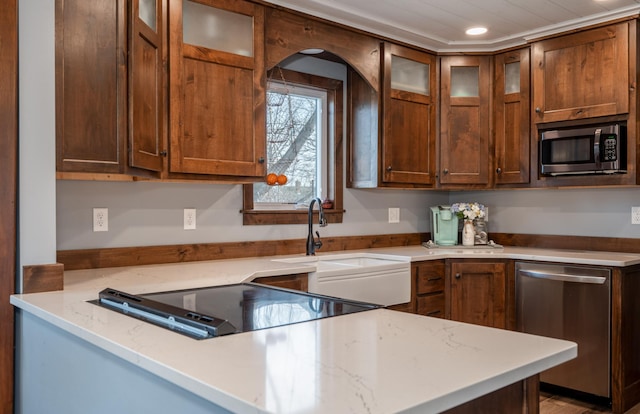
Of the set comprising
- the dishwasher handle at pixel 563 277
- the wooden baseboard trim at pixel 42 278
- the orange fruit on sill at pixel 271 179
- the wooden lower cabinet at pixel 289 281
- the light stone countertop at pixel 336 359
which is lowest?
the dishwasher handle at pixel 563 277

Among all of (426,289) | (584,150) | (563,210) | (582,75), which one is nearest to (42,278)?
(426,289)

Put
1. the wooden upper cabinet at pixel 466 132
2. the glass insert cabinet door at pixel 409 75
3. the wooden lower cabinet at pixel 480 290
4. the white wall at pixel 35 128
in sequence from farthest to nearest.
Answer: the wooden upper cabinet at pixel 466 132
the glass insert cabinet door at pixel 409 75
the wooden lower cabinet at pixel 480 290
the white wall at pixel 35 128

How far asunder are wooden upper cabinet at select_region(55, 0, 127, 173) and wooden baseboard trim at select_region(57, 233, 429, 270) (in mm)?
708

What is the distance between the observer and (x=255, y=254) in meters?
3.34

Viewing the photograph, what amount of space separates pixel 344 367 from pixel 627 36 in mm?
3194

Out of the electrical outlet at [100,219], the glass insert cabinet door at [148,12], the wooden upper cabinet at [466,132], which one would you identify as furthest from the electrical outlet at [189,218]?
the wooden upper cabinet at [466,132]

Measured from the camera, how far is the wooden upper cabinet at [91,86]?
6.66ft

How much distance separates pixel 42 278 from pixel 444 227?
296cm

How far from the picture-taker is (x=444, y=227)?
4.20 metres

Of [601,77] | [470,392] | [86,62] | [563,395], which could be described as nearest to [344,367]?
[470,392]

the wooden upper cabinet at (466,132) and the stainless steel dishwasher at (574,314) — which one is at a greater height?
the wooden upper cabinet at (466,132)

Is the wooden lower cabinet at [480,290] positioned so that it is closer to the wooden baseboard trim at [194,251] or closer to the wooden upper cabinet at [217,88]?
the wooden baseboard trim at [194,251]

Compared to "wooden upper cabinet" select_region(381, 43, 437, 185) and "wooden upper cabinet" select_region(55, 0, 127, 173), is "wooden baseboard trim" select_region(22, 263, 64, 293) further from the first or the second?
"wooden upper cabinet" select_region(381, 43, 437, 185)

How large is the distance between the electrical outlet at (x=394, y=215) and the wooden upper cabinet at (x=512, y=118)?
766 mm
